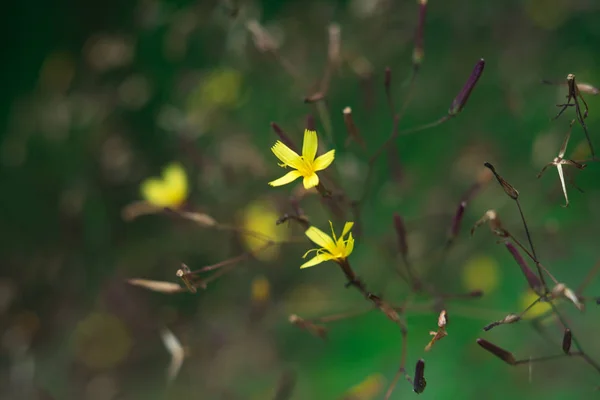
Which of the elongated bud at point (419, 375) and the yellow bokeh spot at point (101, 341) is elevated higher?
the elongated bud at point (419, 375)

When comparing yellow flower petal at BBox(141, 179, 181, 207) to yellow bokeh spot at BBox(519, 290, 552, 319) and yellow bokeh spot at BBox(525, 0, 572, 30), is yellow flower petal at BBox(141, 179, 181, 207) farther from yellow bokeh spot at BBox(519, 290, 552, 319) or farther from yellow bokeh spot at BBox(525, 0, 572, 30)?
yellow bokeh spot at BBox(525, 0, 572, 30)

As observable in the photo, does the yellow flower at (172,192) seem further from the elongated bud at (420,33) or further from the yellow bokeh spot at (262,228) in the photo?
the elongated bud at (420,33)

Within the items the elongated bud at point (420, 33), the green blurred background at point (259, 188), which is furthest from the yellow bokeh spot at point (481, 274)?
the elongated bud at point (420, 33)

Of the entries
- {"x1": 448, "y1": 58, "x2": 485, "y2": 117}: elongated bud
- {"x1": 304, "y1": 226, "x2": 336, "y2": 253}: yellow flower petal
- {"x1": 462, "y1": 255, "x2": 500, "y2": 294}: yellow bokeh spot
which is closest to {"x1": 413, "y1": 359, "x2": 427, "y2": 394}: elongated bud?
{"x1": 304, "y1": 226, "x2": 336, "y2": 253}: yellow flower petal

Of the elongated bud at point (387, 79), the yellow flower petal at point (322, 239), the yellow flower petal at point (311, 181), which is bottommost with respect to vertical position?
the yellow flower petal at point (322, 239)

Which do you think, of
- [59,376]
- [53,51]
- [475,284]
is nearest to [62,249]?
[59,376]

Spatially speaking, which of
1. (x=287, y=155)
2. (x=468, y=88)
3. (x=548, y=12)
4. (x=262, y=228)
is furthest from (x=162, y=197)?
(x=548, y=12)
